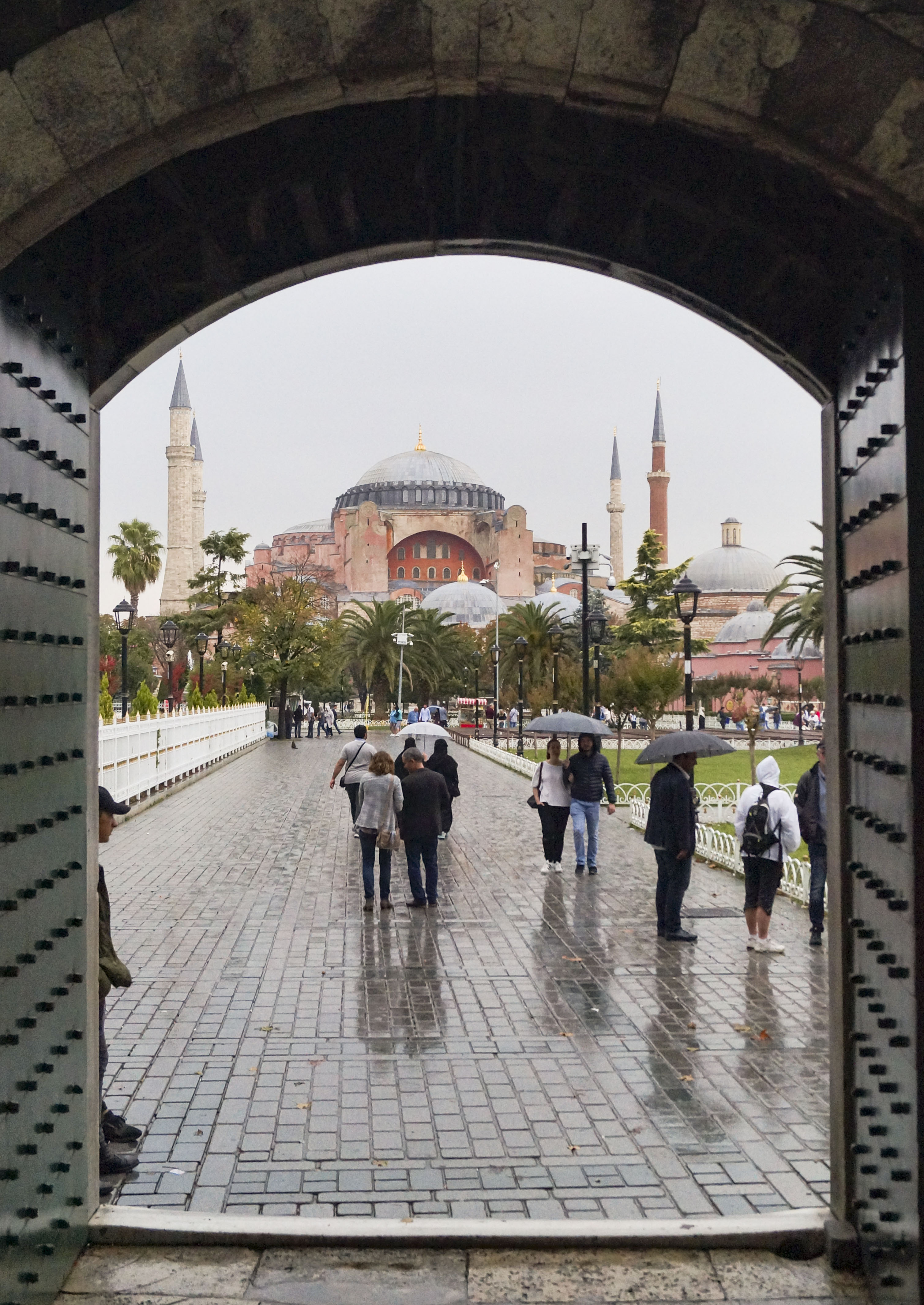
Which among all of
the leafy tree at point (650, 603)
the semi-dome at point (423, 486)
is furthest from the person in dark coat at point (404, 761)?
the semi-dome at point (423, 486)

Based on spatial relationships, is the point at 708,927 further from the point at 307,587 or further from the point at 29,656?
the point at 307,587

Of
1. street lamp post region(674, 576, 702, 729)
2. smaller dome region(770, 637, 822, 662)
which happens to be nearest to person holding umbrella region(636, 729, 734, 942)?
street lamp post region(674, 576, 702, 729)

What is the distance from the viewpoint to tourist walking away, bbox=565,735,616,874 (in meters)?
11.9

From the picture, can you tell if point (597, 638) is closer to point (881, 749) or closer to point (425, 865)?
point (425, 865)

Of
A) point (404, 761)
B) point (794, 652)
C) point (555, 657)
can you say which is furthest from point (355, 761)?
point (794, 652)

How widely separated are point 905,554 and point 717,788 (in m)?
16.9

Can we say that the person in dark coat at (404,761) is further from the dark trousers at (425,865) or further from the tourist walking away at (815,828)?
the tourist walking away at (815,828)

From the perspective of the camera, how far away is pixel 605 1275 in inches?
148

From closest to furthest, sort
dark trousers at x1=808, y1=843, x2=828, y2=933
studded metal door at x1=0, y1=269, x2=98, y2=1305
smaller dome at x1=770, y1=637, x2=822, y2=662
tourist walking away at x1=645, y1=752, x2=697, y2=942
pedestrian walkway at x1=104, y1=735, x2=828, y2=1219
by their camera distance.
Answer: studded metal door at x1=0, y1=269, x2=98, y2=1305 → pedestrian walkway at x1=104, y1=735, x2=828, y2=1219 → tourist walking away at x1=645, y1=752, x2=697, y2=942 → dark trousers at x1=808, y1=843, x2=828, y2=933 → smaller dome at x1=770, y1=637, x2=822, y2=662

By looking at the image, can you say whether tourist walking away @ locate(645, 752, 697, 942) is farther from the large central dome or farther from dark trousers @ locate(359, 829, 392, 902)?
the large central dome

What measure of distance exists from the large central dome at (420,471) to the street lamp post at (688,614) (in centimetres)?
9675

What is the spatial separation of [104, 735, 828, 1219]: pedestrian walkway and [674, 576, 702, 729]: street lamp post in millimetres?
3711

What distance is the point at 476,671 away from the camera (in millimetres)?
54031

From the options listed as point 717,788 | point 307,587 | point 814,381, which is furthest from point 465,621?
point 814,381
